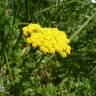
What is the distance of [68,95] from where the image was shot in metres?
2.91

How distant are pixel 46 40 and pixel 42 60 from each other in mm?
818

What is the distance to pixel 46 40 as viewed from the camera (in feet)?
7.67

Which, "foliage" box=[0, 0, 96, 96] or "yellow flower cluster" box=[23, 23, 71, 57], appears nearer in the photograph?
"yellow flower cluster" box=[23, 23, 71, 57]

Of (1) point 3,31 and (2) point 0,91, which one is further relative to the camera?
(1) point 3,31

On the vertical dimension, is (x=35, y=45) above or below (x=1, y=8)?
below

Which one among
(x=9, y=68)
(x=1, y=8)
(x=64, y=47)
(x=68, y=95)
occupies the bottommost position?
(x=68, y=95)

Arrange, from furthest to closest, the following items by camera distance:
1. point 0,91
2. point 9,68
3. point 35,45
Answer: point 9,68
point 0,91
point 35,45

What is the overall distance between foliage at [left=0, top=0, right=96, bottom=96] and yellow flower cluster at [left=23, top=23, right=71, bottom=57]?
0.93 ft

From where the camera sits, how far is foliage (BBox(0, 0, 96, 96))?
282cm

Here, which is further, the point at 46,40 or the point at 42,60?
the point at 42,60

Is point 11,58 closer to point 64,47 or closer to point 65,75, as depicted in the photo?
point 65,75

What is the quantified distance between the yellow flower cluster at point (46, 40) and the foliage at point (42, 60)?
283mm

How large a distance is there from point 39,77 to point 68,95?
349 millimetres

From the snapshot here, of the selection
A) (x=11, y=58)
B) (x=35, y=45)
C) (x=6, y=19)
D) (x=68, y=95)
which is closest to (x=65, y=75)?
(x=68, y=95)
